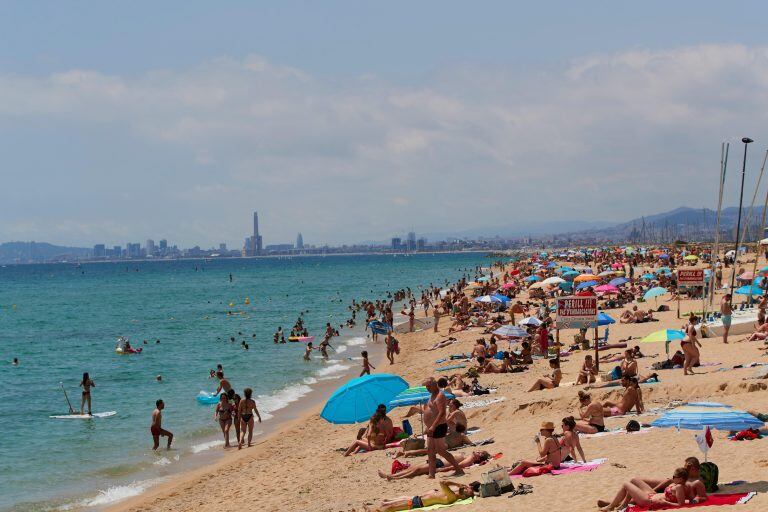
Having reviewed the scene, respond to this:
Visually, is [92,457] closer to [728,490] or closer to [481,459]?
[481,459]

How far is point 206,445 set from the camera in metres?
18.1

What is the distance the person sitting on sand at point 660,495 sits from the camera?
8.09 meters

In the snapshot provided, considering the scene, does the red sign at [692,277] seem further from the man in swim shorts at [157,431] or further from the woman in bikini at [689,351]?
the man in swim shorts at [157,431]

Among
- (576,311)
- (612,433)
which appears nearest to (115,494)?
(612,433)

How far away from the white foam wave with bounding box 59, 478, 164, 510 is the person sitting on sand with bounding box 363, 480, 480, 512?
261 inches

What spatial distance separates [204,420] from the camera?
20.6m

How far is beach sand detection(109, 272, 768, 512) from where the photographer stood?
9461mm

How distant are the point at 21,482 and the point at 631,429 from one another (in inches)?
469

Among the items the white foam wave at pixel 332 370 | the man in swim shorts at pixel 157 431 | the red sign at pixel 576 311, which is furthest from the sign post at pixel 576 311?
the white foam wave at pixel 332 370

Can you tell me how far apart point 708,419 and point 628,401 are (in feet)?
12.6

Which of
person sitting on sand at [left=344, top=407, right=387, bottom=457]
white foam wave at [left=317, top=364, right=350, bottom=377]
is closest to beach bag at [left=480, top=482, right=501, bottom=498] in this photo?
person sitting on sand at [left=344, top=407, right=387, bottom=457]

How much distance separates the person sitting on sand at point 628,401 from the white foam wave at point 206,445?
30.0ft

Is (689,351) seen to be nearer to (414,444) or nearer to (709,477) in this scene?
(414,444)

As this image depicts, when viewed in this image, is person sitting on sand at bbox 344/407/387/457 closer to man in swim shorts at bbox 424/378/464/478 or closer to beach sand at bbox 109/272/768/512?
beach sand at bbox 109/272/768/512
